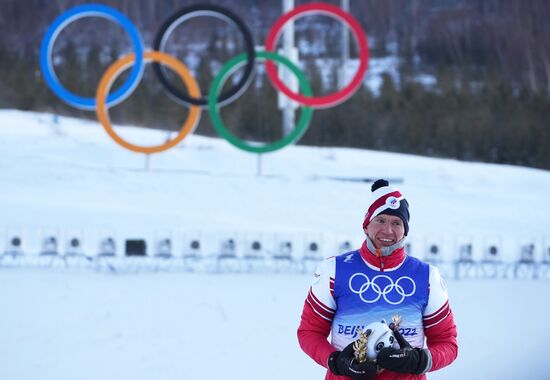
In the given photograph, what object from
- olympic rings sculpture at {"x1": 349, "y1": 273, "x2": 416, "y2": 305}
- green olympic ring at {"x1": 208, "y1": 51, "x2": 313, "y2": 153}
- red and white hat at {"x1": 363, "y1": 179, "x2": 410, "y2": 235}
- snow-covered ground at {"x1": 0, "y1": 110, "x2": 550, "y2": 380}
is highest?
green olympic ring at {"x1": 208, "y1": 51, "x2": 313, "y2": 153}

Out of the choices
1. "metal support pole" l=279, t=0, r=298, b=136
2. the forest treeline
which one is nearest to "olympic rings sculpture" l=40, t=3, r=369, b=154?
"metal support pole" l=279, t=0, r=298, b=136

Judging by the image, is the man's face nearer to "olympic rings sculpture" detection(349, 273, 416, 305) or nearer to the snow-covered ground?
"olympic rings sculpture" detection(349, 273, 416, 305)

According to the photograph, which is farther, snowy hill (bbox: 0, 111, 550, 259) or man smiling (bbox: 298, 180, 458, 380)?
snowy hill (bbox: 0, 111, 550, 259)

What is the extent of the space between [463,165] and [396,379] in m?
6.15

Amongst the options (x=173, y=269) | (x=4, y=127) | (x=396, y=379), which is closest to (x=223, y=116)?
(x=4, y=127)

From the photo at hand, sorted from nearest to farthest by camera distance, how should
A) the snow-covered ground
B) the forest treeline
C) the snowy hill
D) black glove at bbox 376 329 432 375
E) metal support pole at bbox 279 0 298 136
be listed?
1. black glove at bbox 376 329 432 375
2. the snow-covered ground
3. the snowy hill
4. metal support pole at bbox 279 0 298 136
5. the forest treeline

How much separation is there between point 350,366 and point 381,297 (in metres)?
0.17

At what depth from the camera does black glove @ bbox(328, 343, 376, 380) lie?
162 centimetres

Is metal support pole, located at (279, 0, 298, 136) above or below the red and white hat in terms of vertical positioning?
above

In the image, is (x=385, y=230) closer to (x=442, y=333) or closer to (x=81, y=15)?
(x=442, y=333)

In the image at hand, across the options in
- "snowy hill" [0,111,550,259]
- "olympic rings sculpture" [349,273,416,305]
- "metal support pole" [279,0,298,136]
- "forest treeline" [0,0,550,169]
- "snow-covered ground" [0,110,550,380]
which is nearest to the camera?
"olympic rings sculpture" [349,273,416,305]

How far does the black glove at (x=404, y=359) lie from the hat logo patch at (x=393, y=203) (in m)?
0.28

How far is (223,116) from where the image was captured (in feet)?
34.3

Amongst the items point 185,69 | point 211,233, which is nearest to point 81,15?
point 185,69
